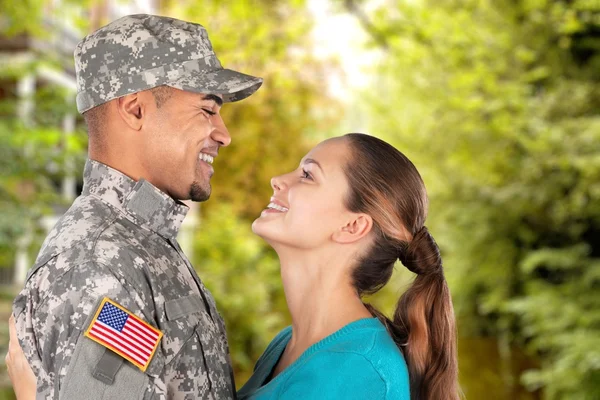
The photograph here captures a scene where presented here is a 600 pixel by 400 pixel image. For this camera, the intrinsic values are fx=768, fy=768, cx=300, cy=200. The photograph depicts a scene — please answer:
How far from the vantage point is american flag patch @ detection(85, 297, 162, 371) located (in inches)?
53.6

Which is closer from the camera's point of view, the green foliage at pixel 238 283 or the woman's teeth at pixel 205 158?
the woman's teeth at pixel 205 158

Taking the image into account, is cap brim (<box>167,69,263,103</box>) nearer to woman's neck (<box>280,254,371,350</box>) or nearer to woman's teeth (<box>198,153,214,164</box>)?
woman's teeth (<box>198,153,214,164</box>)

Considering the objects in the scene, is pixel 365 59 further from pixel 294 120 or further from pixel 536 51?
pixel 294 120

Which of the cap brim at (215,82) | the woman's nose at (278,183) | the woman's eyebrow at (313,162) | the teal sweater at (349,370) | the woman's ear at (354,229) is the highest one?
the cap brim at (215,82)

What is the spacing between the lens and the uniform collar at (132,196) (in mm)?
1692

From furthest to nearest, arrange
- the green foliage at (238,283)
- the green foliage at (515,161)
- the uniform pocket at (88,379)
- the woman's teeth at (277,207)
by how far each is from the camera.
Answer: the green foliage at (238,283), the green foliage at (515,161), the woman's teeth at (277,207), the uniform pocket at (88,379)

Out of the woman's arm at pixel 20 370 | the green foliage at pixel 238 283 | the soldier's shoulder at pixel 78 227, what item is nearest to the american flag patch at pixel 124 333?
the soldier's shoulder at pixel 78 227

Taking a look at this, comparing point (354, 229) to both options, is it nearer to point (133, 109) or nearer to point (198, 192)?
point (198, 192)

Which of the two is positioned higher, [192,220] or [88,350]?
[88,350]

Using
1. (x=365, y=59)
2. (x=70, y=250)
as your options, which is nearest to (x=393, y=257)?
(x=70, y=250)

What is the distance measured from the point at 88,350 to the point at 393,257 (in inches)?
32.5

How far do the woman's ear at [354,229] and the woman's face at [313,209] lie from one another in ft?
0.04

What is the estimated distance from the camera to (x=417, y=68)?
1027 cm

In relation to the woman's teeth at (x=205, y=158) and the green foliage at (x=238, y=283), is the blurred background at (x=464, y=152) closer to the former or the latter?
the green foliage at (x=238, y=283)
